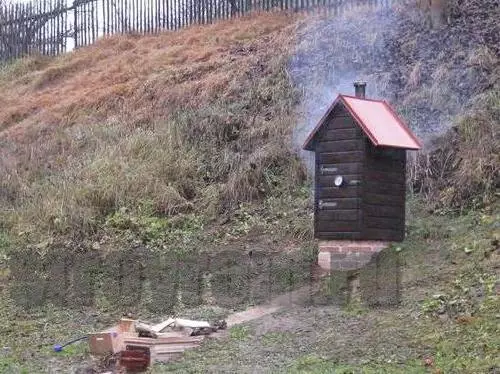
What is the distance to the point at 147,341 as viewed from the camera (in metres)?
7.85

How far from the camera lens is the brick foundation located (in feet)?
30.3

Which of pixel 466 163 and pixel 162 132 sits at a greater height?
pixel 162 132

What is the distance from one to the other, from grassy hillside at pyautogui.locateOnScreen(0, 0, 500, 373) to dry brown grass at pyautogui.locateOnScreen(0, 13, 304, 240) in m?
0.04

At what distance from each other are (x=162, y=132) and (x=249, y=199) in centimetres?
247

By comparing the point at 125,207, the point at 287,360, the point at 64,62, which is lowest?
the point at 287,360

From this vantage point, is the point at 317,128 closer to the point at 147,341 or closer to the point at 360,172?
the point at 360,172

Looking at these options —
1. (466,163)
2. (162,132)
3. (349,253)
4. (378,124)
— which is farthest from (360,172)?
(162,132)

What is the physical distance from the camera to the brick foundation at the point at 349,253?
9250 millimetres

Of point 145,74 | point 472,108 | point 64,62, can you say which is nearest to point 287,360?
point 472,108

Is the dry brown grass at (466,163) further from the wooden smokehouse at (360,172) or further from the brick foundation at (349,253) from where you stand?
the brick foundation at (349,253)

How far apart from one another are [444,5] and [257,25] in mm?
A: 4869

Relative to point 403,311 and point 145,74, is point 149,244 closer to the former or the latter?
point 403,311

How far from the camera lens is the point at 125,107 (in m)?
15.4

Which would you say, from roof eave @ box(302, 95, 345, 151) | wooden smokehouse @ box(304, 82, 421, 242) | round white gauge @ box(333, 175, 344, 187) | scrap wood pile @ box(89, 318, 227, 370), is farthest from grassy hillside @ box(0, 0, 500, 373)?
roof eave @ box(302, 95, 345, 151)
